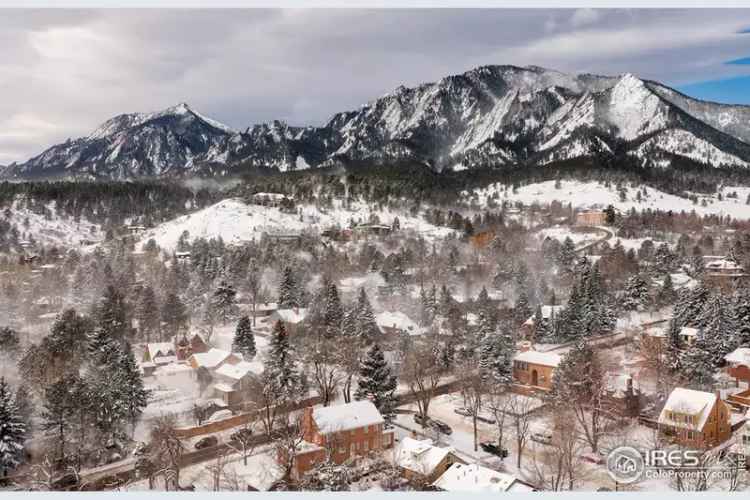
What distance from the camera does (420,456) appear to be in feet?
61.9

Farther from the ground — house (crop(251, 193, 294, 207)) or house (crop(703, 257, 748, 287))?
house (crop(251, 193, 294, 207))

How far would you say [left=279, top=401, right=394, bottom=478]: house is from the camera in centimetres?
1945

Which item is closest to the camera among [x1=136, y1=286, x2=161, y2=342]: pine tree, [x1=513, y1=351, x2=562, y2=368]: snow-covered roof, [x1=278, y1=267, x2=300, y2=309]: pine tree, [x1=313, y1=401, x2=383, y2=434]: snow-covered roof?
[x1=313, y1=401, x2=383, y2=434]: snow-covered roof

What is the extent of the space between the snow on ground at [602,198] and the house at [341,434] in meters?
76.1

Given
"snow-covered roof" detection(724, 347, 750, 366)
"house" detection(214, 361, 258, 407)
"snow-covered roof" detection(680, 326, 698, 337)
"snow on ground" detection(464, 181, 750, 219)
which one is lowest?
"house" detection(214, 361, 258, 407)

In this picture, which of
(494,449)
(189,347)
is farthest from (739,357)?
(189,347)

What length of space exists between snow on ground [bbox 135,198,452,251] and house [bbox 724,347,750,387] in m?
47.4

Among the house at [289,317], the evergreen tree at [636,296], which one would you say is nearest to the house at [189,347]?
the house at [289,317]

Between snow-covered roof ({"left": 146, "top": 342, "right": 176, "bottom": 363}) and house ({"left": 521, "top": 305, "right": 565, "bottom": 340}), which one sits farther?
house ({"left": 521, "top": 305, "right": 565, "bottom": 340})

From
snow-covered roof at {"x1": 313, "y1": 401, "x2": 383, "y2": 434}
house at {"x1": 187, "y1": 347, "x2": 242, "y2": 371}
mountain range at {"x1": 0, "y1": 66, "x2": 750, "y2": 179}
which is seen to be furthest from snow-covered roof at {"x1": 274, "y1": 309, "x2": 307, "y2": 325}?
mountain range at {"x1": 0, "y1": 66, "x2": 750, "y2": 179}

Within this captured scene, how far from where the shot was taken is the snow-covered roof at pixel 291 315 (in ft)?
130

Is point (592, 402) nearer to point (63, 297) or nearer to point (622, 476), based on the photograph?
point (622, 476)

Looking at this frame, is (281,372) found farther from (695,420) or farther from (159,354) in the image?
(695,420)

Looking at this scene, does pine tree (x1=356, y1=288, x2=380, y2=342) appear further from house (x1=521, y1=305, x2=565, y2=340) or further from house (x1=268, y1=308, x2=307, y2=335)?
house (x1=521, y1=305, x2=565, y2=340)
